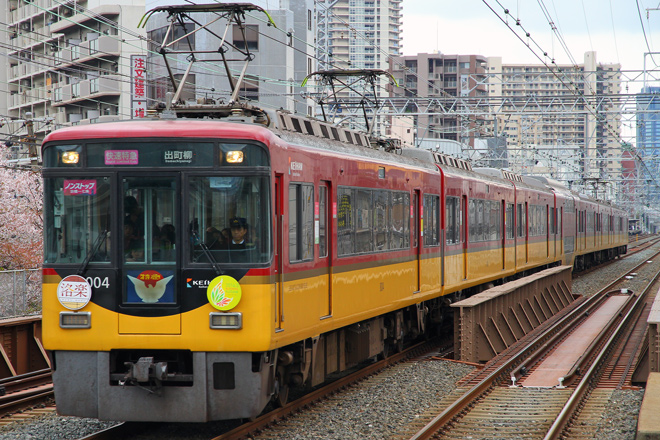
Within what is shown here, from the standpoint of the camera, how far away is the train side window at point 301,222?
7941 mm

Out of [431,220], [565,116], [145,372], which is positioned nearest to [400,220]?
[431,220]

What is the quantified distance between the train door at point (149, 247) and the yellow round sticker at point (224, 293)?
291 mm

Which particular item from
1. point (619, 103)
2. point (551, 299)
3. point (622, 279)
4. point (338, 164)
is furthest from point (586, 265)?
point (338, 164)

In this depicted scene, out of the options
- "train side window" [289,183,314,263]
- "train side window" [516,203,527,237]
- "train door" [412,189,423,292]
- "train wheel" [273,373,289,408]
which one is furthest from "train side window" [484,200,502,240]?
"train wheel" [273,373,289,408]

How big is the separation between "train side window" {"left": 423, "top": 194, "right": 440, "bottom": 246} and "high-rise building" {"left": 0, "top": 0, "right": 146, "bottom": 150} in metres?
25.9

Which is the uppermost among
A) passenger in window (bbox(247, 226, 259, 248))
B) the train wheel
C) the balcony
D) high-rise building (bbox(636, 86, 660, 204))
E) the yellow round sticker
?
the balcony

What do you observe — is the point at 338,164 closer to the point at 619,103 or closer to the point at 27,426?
the point at 27,426

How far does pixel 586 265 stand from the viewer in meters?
38.1

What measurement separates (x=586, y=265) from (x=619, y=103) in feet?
35.7

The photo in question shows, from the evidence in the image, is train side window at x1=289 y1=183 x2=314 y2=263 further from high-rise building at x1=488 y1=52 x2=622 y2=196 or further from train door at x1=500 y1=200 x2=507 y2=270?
high-rise building at x1=488 y1=52 x2=622 y2=196

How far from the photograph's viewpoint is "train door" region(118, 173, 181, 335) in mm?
7102

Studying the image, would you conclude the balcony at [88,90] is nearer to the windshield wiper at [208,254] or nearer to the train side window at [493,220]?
the train side window at [493,220]

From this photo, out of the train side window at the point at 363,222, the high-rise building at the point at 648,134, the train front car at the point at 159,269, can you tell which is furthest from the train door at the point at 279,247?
the high-rise building at the point at 648,134

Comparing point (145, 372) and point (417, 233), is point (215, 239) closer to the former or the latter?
point (145, 372)
